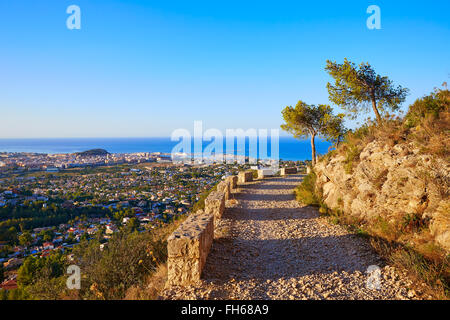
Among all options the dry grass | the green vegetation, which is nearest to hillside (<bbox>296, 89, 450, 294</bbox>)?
the dry grass

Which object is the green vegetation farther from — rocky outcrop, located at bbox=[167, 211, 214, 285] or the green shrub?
the green shrub

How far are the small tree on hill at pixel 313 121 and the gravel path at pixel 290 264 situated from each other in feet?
39.4

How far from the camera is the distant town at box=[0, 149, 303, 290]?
1062 cm

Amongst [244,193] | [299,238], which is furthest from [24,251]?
[299,238]

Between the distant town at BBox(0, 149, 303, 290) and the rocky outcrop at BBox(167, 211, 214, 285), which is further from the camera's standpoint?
the distant town at BBox(0, 149, 303, 290)

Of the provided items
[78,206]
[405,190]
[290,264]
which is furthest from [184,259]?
[78,206]

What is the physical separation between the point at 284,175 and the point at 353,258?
15.4 meters

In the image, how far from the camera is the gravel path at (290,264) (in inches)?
154

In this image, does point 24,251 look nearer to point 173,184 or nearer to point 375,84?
point 173,184

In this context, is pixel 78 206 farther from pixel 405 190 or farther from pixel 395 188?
pixel 405 190

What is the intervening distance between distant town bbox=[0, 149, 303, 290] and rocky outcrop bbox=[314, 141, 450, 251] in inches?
277

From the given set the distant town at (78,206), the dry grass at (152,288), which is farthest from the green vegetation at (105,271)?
the distant town at (78,206)
